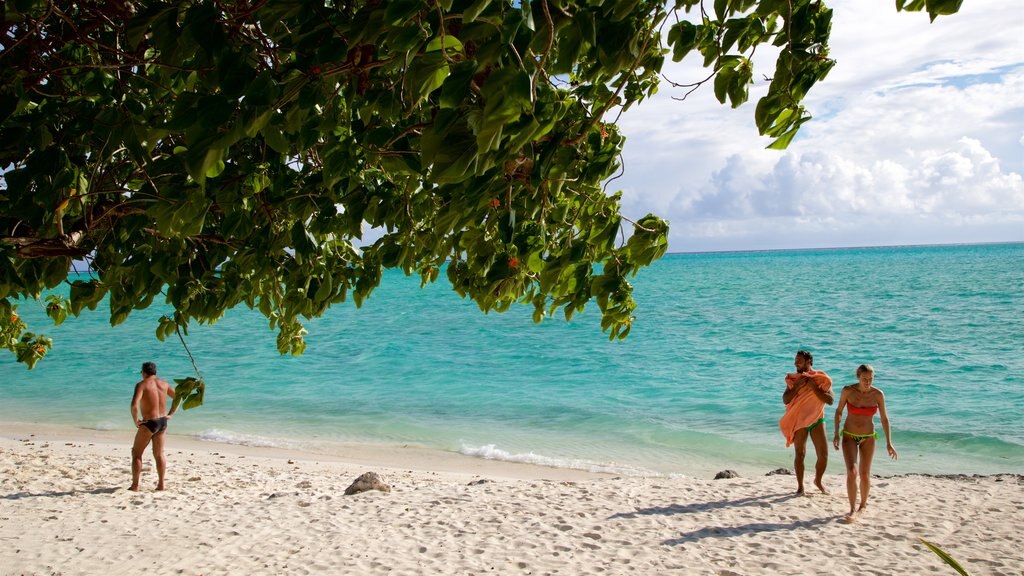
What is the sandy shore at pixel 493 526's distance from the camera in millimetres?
6410

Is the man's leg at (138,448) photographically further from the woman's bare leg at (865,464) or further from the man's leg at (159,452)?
the woman's bare leg at (865,464)

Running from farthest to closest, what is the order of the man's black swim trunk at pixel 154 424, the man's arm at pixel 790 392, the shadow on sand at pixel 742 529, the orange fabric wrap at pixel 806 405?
the man's black swim trunk at pixel 154 424 → the man's arm at pixel 790 392 → the orange fabric wrap at pixel 806 405 → the shadow on sand at pixel 742 529

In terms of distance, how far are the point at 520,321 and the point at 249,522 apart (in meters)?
36.4

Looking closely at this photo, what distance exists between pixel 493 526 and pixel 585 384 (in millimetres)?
14843

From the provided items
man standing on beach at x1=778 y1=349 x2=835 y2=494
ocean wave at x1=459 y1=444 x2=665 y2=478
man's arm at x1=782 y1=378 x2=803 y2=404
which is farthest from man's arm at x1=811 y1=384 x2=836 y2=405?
ocean wave at x1=459 y1=444 x2=665 y2=478

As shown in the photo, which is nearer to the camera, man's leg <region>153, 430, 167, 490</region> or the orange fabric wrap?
the orange fabric wrap

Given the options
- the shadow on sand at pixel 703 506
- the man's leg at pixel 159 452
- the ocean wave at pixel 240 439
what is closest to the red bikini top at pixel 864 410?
the shadow on sand at pixel 703 506

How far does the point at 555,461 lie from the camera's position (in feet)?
43.7

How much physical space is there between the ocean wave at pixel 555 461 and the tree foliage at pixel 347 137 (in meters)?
9.36

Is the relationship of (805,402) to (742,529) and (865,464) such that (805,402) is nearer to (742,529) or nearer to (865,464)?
(865,464)

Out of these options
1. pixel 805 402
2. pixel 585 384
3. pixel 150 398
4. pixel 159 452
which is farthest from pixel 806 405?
pixel 585 384

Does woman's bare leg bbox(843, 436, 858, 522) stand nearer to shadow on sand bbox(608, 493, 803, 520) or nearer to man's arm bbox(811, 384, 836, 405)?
man's arm bbox(811, 384, 836, 405)

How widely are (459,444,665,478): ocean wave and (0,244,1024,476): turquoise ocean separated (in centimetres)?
6

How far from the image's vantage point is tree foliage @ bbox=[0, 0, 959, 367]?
1.54 meters
